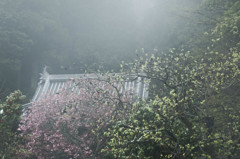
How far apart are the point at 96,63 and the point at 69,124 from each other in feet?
30.0

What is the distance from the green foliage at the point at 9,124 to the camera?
8289 millimetres

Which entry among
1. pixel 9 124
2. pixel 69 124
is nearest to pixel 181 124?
pixel 69 124

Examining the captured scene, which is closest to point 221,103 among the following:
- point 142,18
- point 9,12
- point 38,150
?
point 38,150

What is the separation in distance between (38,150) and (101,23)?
570 inches

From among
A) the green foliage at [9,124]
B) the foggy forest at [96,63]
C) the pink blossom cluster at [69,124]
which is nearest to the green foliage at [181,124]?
the foggy forest at [96,63]

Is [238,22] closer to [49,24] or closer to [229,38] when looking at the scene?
[229,38]

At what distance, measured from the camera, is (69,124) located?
29.2 feet

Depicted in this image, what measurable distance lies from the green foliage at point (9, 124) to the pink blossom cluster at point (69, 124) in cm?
45

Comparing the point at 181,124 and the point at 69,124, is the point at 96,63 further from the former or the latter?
the point at 181,124

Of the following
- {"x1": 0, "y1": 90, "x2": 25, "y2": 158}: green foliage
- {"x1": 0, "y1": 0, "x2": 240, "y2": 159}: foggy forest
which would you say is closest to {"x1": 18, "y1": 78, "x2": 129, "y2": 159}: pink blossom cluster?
{"x1": 0, "y1": 0, "x2": 240, "y2": 159}: foggy forest

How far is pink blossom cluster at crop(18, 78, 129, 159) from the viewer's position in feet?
26.9

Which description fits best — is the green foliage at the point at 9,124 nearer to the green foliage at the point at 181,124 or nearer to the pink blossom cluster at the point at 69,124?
the pink blossom cluster at the point at 69,124

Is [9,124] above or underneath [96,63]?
underneath

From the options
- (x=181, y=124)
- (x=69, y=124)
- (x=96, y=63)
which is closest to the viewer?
(x=181, y=124)
